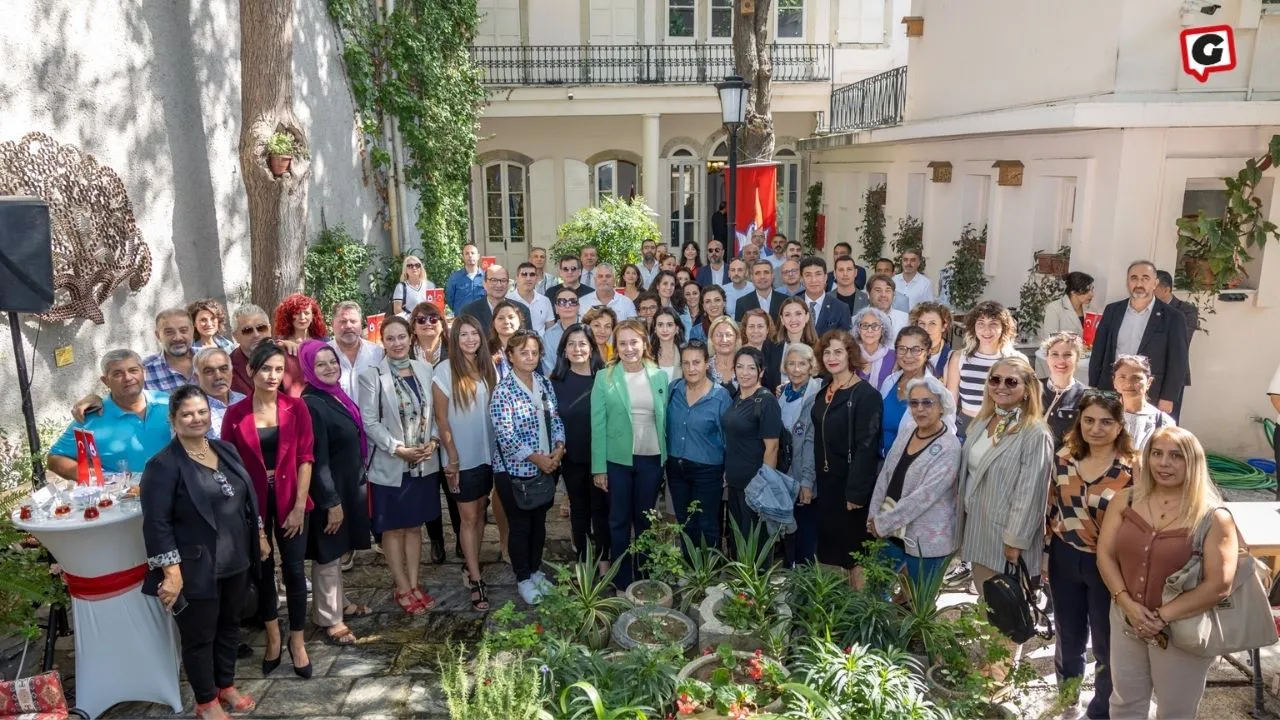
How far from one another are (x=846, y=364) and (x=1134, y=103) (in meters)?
4.75

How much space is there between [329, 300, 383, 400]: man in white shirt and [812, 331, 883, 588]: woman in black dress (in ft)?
9.19

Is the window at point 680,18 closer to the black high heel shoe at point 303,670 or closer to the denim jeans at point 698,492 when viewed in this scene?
the denim jeans at point 698,492

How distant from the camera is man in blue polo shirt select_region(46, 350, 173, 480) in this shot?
4.48 meters

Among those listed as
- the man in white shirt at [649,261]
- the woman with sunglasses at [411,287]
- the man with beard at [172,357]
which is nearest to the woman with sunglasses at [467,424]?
the man with beard at [172,357]

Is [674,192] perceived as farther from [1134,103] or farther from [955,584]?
[955,584]

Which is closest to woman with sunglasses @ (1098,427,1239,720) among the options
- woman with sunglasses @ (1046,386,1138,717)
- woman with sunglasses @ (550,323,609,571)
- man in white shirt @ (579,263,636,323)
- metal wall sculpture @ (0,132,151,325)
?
woman with sunglasses @ (1046,386,1138,717)

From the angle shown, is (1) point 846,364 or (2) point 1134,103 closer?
(1) point 846,364

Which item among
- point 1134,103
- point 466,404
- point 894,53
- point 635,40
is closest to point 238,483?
point 466,404

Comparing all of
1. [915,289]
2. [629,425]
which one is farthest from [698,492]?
[915,289]

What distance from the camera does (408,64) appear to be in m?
12.6

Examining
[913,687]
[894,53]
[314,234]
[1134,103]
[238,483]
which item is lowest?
[913,687]

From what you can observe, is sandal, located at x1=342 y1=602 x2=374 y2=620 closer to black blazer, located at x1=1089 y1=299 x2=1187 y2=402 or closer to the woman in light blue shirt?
the woman in light blue shirt

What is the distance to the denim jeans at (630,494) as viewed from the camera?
5.47 metres

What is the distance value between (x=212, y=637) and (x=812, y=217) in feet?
58.7
